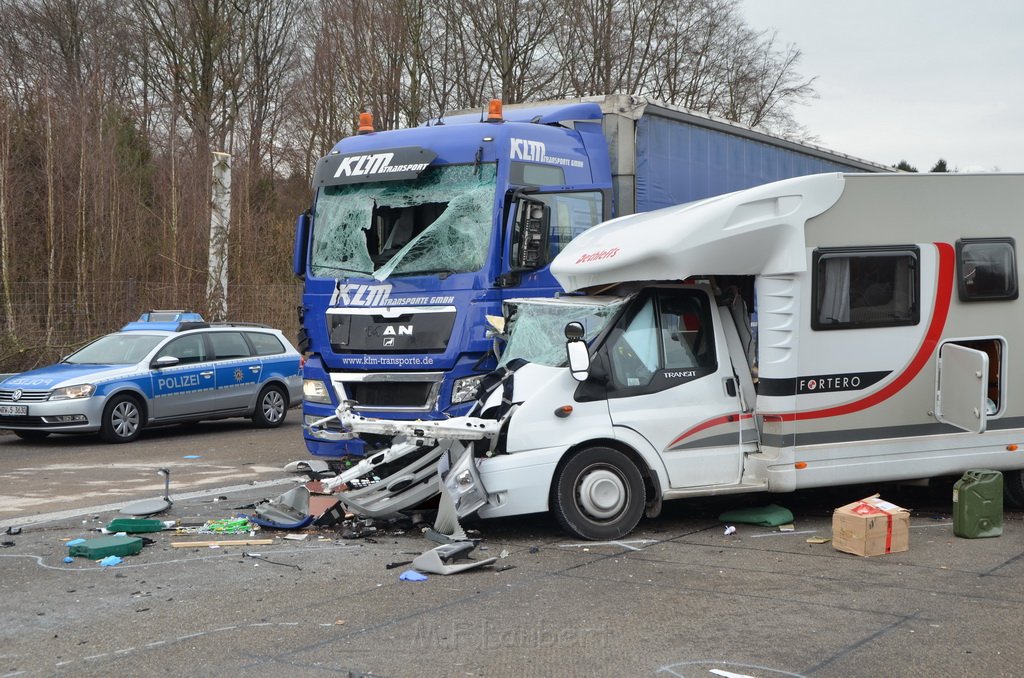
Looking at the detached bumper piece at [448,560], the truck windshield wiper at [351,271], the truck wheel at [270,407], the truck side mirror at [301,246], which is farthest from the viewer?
the truck wheel at [270,407]

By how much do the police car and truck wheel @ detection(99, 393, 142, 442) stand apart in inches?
0.5

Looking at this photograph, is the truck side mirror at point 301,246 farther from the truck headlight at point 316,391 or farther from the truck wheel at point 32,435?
the truck wheel at point 32,435

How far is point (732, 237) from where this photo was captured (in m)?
8.56

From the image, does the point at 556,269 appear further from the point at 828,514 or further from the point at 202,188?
the point at 202,188

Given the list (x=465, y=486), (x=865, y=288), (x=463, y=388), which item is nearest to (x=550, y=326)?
(x=465, y=486)

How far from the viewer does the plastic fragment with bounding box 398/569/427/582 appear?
7.27m

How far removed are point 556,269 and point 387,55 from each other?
78.9 feet

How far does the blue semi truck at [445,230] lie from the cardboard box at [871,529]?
3545 millimetres

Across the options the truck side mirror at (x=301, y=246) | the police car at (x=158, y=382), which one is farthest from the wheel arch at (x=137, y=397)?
the truck side mirror at (x=301, y=246)

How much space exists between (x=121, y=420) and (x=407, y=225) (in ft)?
20.2

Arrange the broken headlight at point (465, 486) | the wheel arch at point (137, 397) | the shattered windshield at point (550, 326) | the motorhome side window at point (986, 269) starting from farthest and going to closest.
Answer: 1. the wheel arch at point (137, 397)
2. the motorhome side window at point (986, 269)
3. the shattered windshield at point (550, 326)
4. the broken headlight at point (465, 486)

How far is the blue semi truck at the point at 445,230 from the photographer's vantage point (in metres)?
10.6

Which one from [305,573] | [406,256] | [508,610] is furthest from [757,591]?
[406,256]

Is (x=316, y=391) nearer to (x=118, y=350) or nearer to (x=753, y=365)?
(x=753, y=365)
